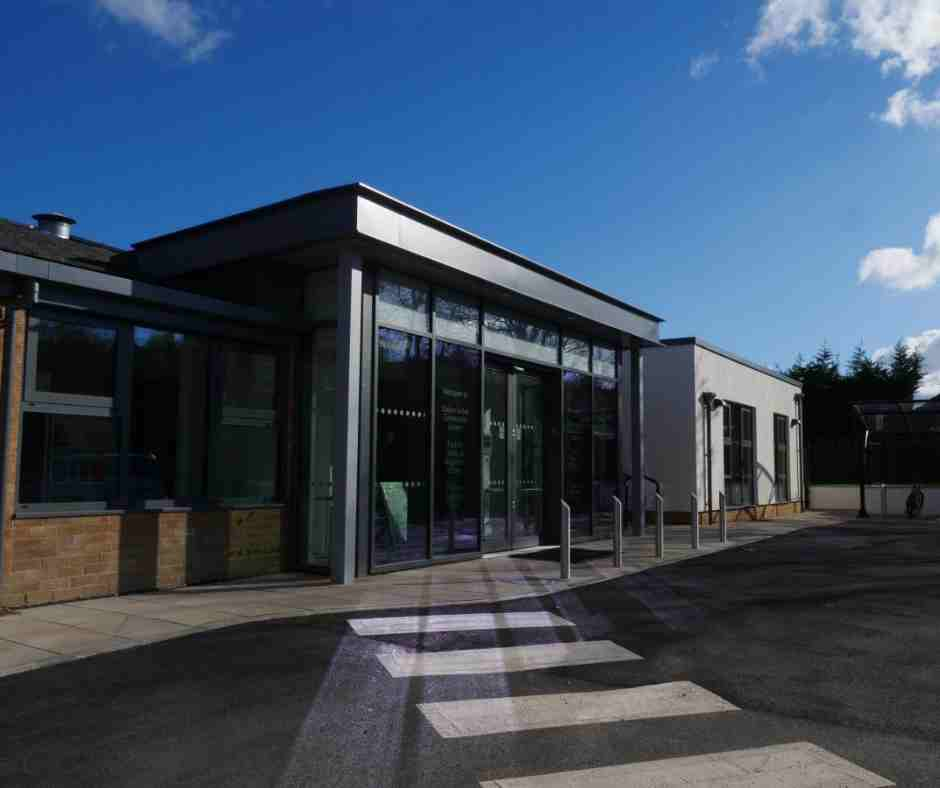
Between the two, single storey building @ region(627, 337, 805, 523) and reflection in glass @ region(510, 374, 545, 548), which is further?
single storey building @ region(627, 337, 805, 523)

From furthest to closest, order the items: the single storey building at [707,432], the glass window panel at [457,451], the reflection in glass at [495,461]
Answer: the single storey building at [707,432] → the reflection in glass at [495,461] → the glass window panel at [457,451]

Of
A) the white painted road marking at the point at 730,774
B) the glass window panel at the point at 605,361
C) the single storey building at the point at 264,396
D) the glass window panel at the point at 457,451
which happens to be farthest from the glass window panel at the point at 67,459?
the glass window panel at the point at 605,361

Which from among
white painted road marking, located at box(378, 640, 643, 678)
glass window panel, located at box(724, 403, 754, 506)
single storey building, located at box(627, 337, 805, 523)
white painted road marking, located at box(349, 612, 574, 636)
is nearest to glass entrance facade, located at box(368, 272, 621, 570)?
white painted road marking, located at box(349, 612, 574, 636)

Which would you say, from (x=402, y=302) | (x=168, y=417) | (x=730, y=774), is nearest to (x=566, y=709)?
(x=730, y=774)

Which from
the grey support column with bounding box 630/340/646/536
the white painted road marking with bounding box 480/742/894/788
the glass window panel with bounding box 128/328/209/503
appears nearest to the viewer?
the white painted road marking with bounding box 480/742/894/788

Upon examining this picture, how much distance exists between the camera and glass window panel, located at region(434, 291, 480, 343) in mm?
11766

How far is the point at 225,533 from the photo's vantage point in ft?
32.7

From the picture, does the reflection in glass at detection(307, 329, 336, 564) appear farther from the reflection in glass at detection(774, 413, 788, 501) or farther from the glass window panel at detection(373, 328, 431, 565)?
the reflection in glass at detection(774, 413, 788, 501)

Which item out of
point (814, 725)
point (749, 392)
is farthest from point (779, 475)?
point (814, 725)

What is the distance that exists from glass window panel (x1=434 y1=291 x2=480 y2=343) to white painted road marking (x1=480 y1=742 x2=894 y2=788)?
8.01 metres

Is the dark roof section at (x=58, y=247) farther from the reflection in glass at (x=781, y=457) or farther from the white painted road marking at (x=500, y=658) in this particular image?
the reflection in glass at (x=781, y=457)

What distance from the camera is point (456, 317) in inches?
477

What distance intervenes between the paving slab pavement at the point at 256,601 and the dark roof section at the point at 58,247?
12.1 feet

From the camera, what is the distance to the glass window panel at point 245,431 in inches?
399
